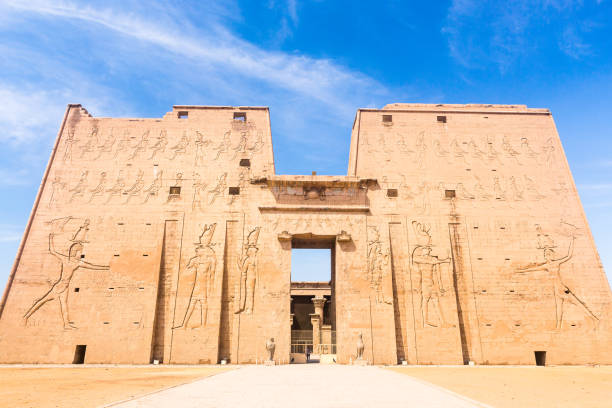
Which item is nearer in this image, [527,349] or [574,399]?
[574,399]

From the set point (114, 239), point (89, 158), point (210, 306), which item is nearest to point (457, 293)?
point (210, 306)

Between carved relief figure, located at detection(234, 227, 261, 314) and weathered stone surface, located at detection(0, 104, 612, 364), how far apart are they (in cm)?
6

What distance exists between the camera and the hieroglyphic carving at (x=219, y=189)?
18.2m

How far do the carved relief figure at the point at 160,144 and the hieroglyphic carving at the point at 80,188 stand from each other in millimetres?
3143

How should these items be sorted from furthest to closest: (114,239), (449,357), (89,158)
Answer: (89,158)
(114,239)
(449,357)

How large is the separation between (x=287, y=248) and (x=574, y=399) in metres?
11.8

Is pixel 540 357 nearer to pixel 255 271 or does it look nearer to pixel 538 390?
pixel 538 390

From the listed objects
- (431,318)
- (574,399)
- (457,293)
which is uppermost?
(457,293)

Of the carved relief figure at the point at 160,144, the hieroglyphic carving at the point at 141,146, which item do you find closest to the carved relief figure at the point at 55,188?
the hieroglyphic carving at the point at 141,146

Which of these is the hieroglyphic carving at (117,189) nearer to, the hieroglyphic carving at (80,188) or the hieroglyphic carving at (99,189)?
the hieroglyphic carving at (99,189)

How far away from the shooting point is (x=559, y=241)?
1819 cm

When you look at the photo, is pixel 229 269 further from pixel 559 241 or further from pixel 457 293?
pixel 559 241

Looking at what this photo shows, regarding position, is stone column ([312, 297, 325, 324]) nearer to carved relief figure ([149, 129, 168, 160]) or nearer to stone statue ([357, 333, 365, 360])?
stone statue ([357, 333, 365, 360])

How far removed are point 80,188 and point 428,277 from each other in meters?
16.4
